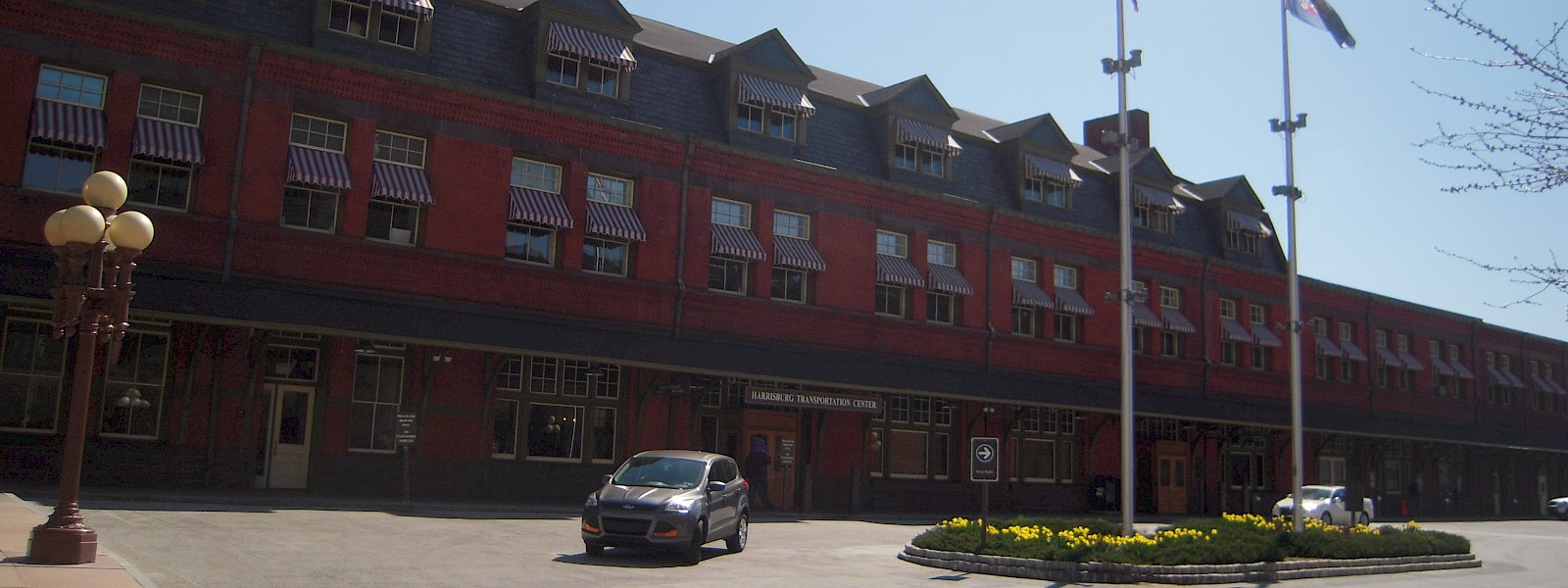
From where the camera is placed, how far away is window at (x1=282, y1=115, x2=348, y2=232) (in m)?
23.8

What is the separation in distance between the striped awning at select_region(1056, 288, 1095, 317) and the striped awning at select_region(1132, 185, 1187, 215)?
15.6ft

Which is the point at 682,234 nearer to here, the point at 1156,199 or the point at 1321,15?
the point at 1321,15

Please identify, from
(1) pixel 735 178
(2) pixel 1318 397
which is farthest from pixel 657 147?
(2) pixel 1318 397

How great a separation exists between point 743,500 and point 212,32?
13384 millimetres

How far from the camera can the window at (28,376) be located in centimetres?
2136

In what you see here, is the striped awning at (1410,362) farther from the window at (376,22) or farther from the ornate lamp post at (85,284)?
the ornate lamp post at (85,284)

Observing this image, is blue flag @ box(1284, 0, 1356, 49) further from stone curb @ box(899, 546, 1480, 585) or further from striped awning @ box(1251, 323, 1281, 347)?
striped awning @ box(1251, 323, 1281, 347)

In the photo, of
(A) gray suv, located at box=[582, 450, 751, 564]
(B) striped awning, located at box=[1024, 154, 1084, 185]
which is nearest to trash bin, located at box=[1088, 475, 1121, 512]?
(B) striped awning, located at box=[1024, 154, 1084, 185]

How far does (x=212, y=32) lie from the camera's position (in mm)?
22828

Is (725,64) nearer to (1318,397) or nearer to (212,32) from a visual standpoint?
(212,32)

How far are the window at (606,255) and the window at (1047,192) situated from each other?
1420 cm

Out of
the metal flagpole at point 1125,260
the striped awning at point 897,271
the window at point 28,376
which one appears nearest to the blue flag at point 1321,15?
the metal flagpole at point 1125,260

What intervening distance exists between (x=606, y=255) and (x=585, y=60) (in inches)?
175

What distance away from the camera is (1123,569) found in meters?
16.7
